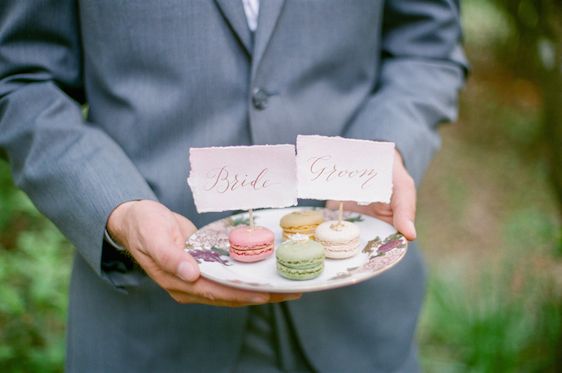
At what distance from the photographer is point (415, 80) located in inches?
63.2

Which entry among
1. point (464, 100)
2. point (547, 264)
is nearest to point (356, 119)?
point (547, 264)

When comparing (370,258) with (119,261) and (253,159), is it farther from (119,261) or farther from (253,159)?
(119,261)

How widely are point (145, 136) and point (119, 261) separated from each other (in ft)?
0.92

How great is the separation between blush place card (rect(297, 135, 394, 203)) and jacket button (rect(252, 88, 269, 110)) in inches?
7.5

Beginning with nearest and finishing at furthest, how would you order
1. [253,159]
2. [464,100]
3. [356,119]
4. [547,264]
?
1. [253,159]
2. [356,119]
3. [547,264]
4. [464,100]

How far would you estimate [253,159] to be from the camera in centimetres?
120

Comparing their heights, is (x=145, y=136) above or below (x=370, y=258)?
above

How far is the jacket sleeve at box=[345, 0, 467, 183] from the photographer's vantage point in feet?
4.93

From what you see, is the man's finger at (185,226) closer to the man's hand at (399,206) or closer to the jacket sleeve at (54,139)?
the jacket sleeve at (54,139)

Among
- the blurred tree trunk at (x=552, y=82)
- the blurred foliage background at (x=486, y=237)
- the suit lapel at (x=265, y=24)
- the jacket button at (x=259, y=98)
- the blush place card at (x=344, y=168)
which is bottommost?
the blurred foliage background at (x=486, y=237)

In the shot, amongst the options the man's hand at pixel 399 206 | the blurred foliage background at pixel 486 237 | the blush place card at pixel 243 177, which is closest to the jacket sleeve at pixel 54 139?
the blush place card at pixel 243 177

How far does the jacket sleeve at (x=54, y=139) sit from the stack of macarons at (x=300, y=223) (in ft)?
1.00

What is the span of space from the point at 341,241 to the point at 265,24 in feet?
1.60

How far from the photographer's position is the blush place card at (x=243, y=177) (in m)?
1.18
